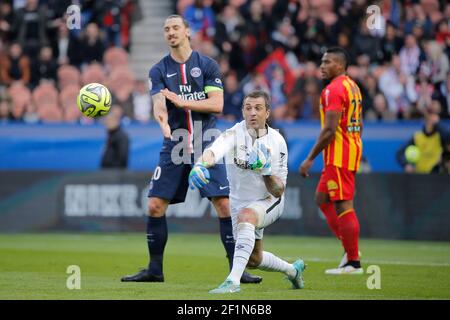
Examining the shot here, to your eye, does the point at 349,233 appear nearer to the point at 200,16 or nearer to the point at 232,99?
the point at 232,99

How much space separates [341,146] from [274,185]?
2.74 metres

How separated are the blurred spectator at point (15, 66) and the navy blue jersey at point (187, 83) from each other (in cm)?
1209

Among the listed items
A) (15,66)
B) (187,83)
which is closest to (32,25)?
(15,66)

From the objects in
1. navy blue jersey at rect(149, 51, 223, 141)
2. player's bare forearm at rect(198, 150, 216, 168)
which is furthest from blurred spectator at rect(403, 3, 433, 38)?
player's bare forearm at rect(198, 150, 216, 168)

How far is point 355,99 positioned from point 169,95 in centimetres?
275

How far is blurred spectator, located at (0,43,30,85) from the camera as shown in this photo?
2280 cm

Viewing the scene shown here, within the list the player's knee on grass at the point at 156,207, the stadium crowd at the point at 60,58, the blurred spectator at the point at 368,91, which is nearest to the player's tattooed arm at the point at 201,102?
the player's knee on grass at the point at 156,207

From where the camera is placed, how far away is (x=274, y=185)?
32.5 ft

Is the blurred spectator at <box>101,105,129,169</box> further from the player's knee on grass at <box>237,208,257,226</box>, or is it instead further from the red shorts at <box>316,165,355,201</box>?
the player's knee on grass at <box>237,208,257,226</box>

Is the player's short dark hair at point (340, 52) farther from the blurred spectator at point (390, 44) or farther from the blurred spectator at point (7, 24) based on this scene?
the blurred spectator at point (7, 24)

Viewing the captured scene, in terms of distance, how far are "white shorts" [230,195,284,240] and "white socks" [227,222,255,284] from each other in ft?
0.71

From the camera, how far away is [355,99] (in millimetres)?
12492

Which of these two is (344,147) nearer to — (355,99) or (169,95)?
(355,99)
